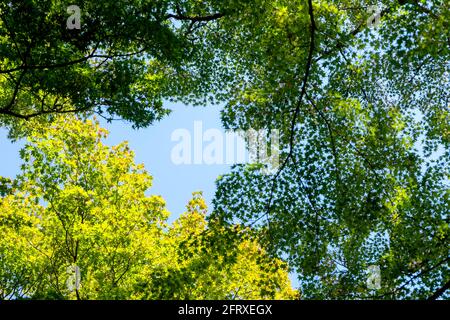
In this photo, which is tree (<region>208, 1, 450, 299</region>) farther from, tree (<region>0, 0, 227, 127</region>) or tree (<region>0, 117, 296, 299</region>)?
tree (<region>0, 117, 296, 299</region>)

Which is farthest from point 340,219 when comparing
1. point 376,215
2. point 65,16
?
point 65,16

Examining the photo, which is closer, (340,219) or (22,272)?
(340,219)

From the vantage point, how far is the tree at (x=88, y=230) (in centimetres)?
2092

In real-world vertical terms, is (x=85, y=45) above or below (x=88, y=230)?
above

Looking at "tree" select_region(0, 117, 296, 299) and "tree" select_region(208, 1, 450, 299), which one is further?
"tree" select_region(0, 117, 296, 299)

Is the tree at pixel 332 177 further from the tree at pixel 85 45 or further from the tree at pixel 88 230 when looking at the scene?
the tree at pixel 88 230

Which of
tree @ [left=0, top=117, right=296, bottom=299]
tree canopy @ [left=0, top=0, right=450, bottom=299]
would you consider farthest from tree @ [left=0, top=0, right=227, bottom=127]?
tree @ [left=0, top=117, right=296, bottom=299]

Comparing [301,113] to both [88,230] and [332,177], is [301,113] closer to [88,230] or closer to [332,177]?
[332,177]

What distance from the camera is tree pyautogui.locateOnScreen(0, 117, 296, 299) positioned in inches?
824

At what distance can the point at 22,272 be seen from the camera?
2288 cm

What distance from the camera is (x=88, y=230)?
2008cm

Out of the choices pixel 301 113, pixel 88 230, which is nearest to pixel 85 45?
pixel 301 113
